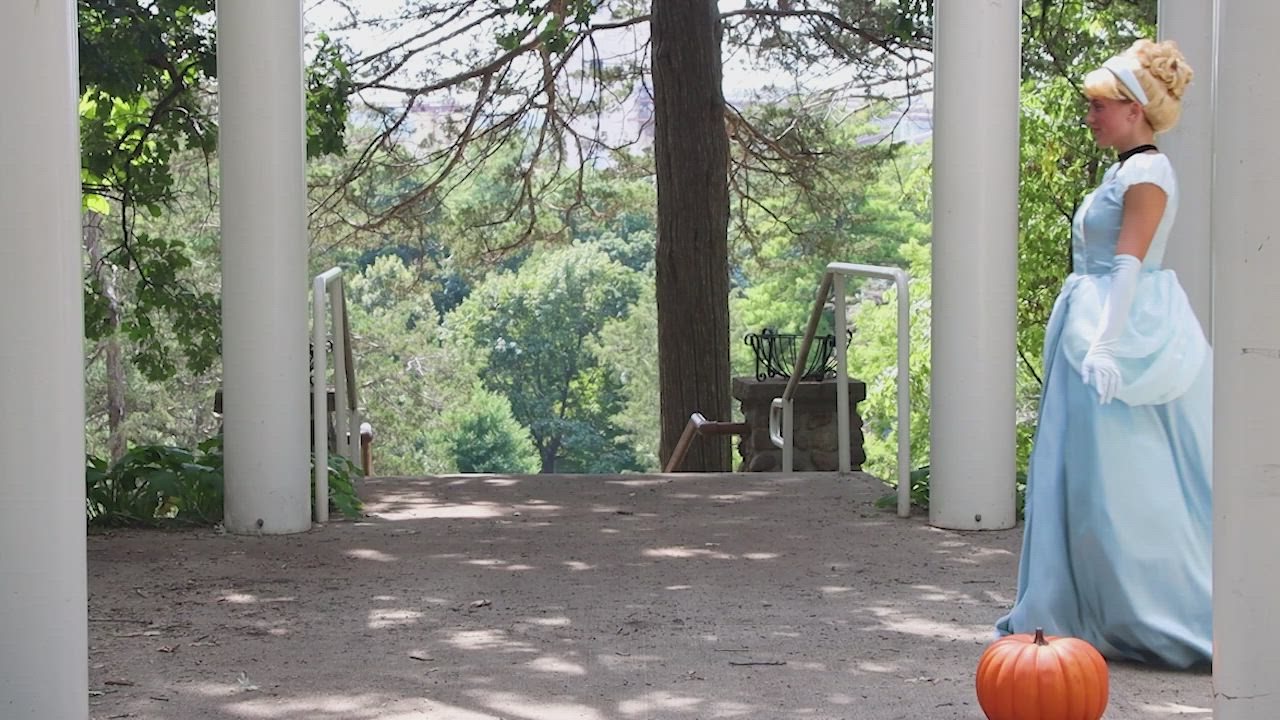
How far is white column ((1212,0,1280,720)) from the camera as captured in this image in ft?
9.33

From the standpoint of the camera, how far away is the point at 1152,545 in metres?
4.41

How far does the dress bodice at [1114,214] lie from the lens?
175 inches

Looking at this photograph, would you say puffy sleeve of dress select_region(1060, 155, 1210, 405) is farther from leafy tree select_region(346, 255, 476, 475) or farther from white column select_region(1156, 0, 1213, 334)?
leafy tree select_region(346, 255, 476, 475)

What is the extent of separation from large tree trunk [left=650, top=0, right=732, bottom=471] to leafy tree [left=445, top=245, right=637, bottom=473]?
4343cm

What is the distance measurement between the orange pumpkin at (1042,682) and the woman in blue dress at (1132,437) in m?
0.76

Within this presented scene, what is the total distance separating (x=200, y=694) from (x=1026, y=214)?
51.5 ft

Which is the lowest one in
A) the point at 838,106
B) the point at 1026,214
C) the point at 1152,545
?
the point at 1152,545

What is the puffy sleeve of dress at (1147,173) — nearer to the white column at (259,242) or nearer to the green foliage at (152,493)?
Result: the white column at (259,242)

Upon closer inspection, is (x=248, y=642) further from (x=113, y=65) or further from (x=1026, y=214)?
(x=1026, y=214)

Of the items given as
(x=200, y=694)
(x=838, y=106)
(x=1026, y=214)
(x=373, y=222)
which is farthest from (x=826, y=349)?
(x=838, y=106)

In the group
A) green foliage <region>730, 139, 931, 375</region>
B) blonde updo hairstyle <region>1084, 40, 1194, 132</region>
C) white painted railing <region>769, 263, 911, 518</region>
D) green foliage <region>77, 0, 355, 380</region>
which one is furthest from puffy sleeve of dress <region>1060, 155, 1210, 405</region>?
green foliage <region>730, 139, 931, 375</region>

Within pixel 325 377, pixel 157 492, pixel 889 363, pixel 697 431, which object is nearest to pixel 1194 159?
pixel 325 377

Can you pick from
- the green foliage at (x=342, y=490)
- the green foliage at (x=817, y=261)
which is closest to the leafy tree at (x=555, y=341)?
the green foliage at (x=817, y=261)

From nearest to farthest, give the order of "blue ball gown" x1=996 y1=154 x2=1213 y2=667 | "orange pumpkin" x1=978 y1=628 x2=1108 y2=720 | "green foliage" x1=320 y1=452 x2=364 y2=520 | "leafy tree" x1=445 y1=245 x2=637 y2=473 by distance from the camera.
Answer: "orange pumpkin" x1=978 y1=628 x2=1108 y2=720, "blue ball gown" x1=996 y1=154 x2=1213 y2=667, "green foliage" x1=320 y1=452 x2=364 y2=520, "leafy tree" x1=445 y1=245 x2=637 y2=473
